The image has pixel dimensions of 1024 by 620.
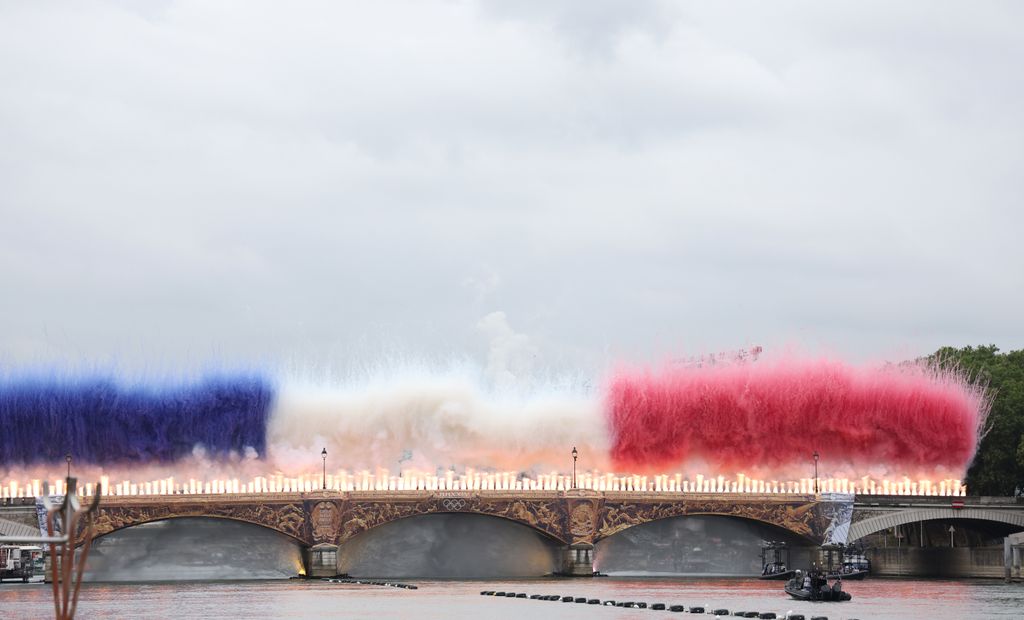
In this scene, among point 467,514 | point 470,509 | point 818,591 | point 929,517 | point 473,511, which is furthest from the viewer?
point 467,514

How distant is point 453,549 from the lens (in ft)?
464

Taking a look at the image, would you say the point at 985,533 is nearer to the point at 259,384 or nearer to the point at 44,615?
the point at 259,384

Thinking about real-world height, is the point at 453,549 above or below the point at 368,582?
above

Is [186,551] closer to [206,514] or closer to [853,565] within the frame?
[206,514]

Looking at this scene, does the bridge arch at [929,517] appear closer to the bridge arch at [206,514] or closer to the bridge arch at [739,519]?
the bridge arch at [739,519]

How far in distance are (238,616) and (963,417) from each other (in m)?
82.8

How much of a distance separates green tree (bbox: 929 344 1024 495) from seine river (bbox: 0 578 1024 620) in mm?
24686

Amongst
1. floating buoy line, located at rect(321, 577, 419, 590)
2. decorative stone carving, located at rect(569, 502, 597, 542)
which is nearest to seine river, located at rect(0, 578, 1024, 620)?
floating buoy line, located at rect(321, 577, 419, 590)

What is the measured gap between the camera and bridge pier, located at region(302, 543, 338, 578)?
129500mm

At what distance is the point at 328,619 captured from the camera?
263 ft

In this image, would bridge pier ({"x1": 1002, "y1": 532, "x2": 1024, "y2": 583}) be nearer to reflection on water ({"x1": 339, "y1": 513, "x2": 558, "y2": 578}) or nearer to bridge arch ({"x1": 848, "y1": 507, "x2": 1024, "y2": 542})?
bridge arch ({"x1": 848, "y1": 507, "x2": 1024, "y2": 542})

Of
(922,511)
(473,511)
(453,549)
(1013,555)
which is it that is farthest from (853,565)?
(473,511)

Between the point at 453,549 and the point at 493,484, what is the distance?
22.8ft

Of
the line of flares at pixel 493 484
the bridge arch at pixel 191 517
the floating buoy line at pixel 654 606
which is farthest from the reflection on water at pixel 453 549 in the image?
the floating buoy line at pixel 654 606
